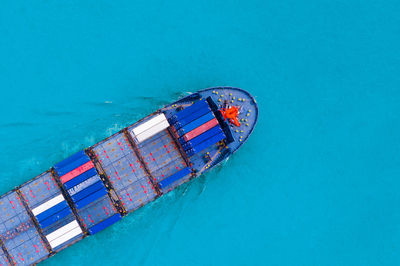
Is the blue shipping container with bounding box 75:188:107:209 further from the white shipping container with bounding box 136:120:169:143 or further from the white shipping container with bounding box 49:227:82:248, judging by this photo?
the white shipping container with bounding box 136:120:169:143

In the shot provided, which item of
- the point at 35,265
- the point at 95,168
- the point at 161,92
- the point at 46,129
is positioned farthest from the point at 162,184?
the point at 35,265

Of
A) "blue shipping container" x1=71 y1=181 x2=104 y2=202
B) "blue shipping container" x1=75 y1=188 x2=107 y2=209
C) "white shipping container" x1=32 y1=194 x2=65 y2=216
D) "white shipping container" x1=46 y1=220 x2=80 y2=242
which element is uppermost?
"white shipping container" x1=32 y1=194 x2=65 y2=216

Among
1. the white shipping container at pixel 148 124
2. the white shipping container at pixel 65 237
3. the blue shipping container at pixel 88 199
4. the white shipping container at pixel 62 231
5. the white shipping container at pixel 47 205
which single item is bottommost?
the white shipping container at pixel 65 237

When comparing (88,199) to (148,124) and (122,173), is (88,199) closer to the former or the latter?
(122,173)

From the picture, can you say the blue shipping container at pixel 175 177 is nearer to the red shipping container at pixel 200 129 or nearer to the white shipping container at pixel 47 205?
the red shipping container at pixel 200 129

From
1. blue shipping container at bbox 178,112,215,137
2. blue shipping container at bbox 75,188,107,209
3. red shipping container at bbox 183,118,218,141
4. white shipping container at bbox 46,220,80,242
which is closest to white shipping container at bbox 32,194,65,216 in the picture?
blue shipping container at bbox 75,188,107,209

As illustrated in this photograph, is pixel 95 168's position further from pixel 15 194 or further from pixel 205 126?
pixel 205 126

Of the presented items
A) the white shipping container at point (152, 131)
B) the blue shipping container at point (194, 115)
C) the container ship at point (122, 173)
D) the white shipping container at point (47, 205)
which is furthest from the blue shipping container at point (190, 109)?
the white shipping container at point (47, 205)
